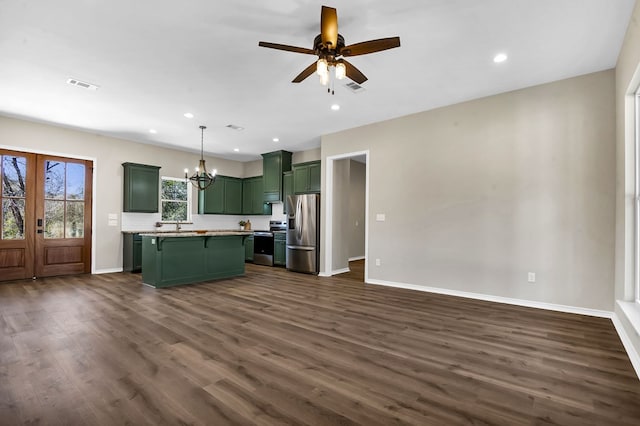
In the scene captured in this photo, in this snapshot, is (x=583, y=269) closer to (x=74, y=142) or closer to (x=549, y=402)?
(x=549, y=402)

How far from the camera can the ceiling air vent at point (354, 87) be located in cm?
398

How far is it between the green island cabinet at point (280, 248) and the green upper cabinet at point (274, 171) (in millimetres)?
941

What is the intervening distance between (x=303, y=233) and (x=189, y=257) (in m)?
2.33

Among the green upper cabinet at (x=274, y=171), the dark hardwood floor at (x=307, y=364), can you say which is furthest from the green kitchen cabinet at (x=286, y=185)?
the dark hardwood floor at (x=307, y=364)

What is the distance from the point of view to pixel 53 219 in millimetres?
5863

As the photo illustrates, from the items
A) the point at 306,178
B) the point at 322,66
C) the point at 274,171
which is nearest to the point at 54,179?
the point at 274,171

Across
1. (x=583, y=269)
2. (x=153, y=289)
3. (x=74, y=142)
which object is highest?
(x=74, y=142)

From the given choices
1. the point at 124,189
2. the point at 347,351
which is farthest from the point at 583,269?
the point at 124,189

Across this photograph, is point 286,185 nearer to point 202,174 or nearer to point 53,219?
point 202,174

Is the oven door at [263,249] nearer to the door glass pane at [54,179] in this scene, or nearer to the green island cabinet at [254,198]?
the green island cabinet at [254,198]

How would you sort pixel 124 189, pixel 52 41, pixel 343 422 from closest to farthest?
1. pixel 343 422
2. pixel 52 41
3. pixel 124 189

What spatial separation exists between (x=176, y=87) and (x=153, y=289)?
10.3ft

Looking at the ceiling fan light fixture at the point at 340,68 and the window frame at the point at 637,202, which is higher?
the ceiling fan light fixture at the point at 340,68

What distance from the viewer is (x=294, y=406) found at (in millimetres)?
1835
